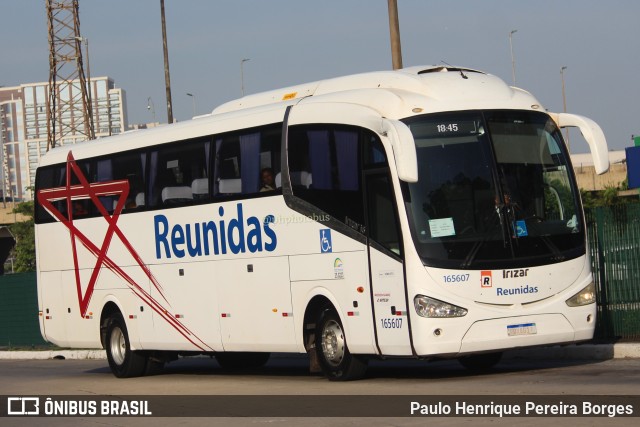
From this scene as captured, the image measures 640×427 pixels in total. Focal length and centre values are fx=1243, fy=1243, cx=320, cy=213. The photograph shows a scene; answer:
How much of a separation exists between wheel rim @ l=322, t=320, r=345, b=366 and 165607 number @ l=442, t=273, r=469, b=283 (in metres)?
2.02

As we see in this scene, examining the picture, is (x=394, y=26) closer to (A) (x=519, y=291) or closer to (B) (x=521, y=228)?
(B) (x=521, y=228)

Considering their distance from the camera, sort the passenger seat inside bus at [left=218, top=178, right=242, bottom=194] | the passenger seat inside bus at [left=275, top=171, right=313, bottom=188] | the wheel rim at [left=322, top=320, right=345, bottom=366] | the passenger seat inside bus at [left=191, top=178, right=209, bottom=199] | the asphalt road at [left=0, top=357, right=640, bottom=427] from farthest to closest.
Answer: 1. the passenger seat inside bus at [left=191, top=178, right=209, bottom=199]
2. the passenger seat inside bus at [left=218, top=178, right=242, bottom=194]
3. the passenger seat inside bus at [left=275, top=171, right=313, bottom=188]
4. the wheel rim at [left=322, top=320, right=345, bottom=366]
5. the asphalt road at [left=0, top=357, right=640, bottom=427]

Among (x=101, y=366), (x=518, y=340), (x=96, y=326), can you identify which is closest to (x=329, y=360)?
(x=518, y=340)

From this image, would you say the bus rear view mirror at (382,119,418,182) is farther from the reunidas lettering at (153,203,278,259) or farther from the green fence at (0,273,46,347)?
the green fence at (0,273,46,347)

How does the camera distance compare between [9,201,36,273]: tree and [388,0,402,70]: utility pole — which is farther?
[9,201,36,273]: tree

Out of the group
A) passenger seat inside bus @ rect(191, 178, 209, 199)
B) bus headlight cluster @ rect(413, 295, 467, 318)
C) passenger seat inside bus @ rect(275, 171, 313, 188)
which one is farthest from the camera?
passenger seat inside bus @ rect(191, 178, 209, 199)

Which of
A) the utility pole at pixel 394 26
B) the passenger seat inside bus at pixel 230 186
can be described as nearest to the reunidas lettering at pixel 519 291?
the passenger seat inside bus at pixel 230 186

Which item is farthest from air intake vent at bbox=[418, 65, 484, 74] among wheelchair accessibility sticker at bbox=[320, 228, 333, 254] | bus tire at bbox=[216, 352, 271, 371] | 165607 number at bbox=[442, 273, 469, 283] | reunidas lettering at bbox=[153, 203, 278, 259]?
bus tire at bbox=[216, 352, 271, 371]

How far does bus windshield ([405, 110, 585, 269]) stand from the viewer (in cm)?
1416

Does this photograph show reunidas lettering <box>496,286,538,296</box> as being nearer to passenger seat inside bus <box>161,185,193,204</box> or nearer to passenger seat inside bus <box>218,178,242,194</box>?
passenger seat inside bus <box>218,178,242,194</box>

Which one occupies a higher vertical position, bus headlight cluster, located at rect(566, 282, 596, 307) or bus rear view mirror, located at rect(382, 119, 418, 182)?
bus rear view mirror, located at rect(382, 119, 418, 182)

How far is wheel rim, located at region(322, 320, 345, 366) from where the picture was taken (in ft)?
51.0

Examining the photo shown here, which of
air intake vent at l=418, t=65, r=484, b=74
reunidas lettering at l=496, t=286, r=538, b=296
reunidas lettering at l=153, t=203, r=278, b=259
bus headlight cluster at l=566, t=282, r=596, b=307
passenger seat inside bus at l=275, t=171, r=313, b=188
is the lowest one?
bus headlight cluster at l=566, t=282, r=596, b=307

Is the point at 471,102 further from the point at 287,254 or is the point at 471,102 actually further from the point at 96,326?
the point at 96,326
